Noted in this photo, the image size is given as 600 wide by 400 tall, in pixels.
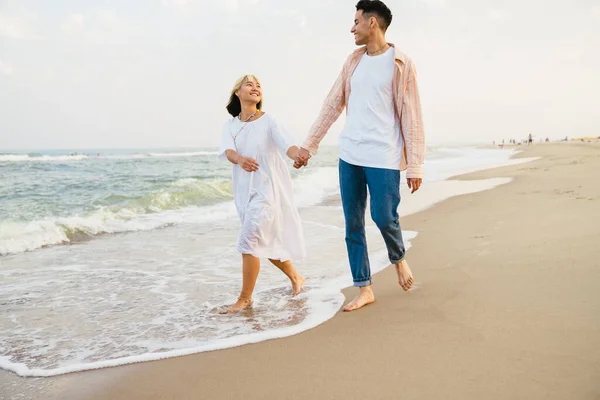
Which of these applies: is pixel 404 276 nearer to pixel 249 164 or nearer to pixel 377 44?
pixel 249 164

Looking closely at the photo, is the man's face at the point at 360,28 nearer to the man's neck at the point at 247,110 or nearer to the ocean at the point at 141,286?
the man's neck at the point at 247,110

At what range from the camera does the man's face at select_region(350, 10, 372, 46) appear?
3.35 meters

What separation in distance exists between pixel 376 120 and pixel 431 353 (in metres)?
1.55

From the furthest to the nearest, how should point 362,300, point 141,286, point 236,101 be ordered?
1. point 141,286
2. point 236,101
3. point 362,300

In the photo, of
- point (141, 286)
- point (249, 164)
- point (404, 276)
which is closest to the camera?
point (404, 276)

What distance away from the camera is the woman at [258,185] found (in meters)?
3.94

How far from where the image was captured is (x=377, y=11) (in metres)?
3.34

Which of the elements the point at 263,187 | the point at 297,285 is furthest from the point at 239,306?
the point at 263,187

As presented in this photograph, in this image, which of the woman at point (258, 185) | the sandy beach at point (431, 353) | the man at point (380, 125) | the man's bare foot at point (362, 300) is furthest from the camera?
the woman at point (258, 185)

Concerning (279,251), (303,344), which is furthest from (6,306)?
(303,344)

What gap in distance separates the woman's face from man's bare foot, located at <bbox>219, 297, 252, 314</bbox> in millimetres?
1599

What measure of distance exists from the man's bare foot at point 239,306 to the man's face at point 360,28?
2.11m

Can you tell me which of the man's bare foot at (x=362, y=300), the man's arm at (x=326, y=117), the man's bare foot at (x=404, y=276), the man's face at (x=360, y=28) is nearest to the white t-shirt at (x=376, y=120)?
the man's face at (x=360, y=28)

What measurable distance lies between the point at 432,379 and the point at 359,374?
34cm
